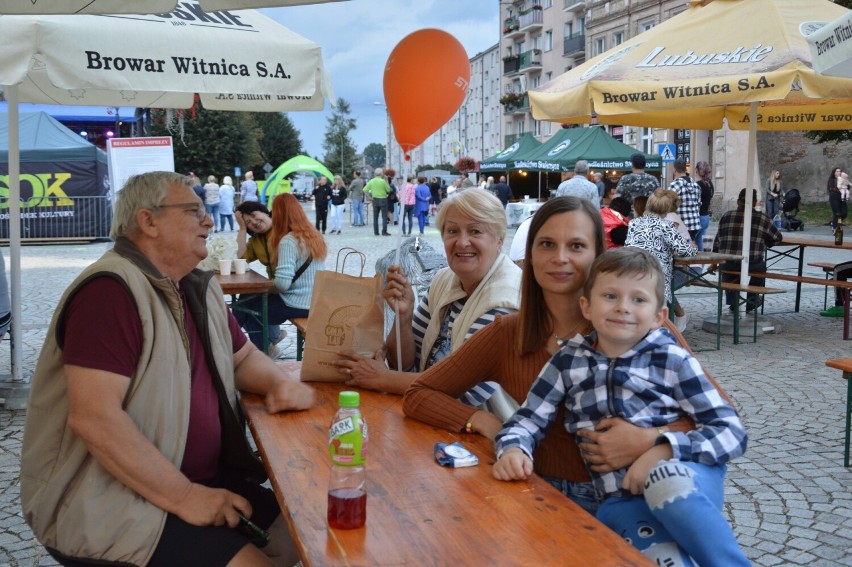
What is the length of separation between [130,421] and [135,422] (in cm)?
6

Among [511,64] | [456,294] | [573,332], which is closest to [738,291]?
[456,294]

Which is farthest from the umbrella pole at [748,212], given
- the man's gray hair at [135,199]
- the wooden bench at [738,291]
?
the man's gray hair at [135,199]

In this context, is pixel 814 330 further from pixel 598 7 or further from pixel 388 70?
pixel 598 7

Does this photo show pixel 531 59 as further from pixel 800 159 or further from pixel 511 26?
pixel 800 159

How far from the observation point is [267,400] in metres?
2.83

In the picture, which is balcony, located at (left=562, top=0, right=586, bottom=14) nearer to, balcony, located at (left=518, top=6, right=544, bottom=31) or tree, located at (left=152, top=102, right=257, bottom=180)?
balcony, located at (left=518, top=6, right=544, bottom=31)

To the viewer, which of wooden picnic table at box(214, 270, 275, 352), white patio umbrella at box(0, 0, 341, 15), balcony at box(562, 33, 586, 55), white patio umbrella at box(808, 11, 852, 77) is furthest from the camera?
balcony at box(562, 33, 586, 55)

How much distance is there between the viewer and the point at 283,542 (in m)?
2.70

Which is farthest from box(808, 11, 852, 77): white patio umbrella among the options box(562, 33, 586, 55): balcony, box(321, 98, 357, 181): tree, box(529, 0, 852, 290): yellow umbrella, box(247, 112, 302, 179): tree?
box(321, 98, 357, 181): tree

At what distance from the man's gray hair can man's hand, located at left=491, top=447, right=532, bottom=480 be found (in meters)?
1.31

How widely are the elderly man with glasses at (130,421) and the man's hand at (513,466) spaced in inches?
29.4

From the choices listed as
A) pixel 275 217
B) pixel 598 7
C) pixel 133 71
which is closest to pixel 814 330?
pixel 275 217

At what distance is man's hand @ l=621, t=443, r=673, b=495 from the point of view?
1.98m

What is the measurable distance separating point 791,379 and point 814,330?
8.31 ft
